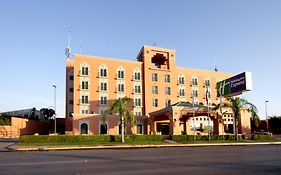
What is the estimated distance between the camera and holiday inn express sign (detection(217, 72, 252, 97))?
4850 centimetres

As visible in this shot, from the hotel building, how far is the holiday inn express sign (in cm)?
404

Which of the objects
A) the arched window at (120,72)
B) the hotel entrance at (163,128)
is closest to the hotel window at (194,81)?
the hotel entrance at (163,128)

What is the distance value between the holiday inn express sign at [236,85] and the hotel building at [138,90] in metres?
4.04

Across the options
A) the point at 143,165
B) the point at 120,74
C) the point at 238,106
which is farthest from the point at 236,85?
the point at 143,165

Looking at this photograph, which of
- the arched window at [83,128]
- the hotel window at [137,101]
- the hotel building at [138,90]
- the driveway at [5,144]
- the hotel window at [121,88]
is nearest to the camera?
the driveway at [5,144]

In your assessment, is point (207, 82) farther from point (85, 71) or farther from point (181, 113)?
point (85, 71)

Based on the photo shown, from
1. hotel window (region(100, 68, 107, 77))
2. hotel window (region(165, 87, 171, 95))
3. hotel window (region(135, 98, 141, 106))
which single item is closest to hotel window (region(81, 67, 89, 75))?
hotel window (region(100, 68, 107, 77))

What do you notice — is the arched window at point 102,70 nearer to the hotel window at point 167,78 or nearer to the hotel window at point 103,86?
the hotel window at point 103,86

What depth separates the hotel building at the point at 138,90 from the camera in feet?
186

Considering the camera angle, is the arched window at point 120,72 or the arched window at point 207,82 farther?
the arched window at point 207,82

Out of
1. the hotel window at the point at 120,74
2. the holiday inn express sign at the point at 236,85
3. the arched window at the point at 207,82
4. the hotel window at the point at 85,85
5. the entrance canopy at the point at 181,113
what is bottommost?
the entrance canopy at the point at 181,113

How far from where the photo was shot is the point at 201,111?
49.0m

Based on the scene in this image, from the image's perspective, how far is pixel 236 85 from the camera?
51.0m

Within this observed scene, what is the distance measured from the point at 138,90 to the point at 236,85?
20.5m
